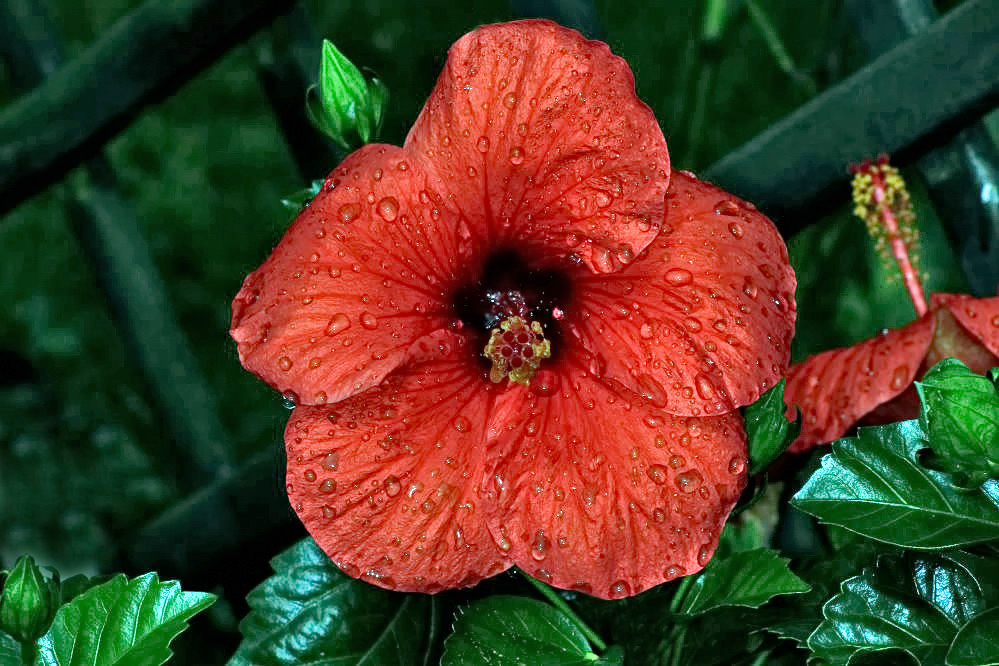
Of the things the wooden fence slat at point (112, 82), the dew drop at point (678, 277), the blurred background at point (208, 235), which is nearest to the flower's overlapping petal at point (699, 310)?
the dew drop at point (678, 277)

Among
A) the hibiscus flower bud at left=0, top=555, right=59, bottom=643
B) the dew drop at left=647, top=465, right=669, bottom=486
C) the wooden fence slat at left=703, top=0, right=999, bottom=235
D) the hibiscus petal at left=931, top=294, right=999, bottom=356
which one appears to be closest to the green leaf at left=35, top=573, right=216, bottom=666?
the hibiscus flower bud at left=0, top=555, right=59, bottom=643

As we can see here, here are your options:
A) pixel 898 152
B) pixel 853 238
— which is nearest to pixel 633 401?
pixel 898 152

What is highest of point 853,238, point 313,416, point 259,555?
point 313,416

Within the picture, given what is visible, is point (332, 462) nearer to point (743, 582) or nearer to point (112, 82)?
point (743, 582)

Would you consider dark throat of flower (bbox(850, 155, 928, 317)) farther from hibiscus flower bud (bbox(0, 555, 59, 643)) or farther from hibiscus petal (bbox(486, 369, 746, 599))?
hibiscus flower bud (bbox(0, 555, 59, 643))

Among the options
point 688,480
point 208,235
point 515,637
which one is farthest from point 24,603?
point 208,235

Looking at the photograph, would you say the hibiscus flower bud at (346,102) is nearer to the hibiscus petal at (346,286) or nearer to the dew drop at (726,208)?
the hibiscus petal at (346,286)

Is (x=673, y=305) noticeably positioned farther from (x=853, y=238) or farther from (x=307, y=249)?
(x=853, y=238)
